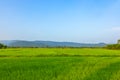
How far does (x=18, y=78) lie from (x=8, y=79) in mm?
330

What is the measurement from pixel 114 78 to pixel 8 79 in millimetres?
3159

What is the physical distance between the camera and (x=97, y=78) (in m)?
7.16

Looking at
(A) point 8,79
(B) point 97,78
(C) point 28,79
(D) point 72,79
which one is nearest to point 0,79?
(A) point 8,79

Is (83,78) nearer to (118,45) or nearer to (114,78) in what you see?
(114,78)

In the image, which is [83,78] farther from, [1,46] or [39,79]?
[1,46]

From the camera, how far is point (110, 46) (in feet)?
178

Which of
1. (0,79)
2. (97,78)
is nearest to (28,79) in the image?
(0,79)

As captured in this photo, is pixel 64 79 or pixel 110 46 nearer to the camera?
pixel 64 79

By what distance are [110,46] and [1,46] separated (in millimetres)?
24858

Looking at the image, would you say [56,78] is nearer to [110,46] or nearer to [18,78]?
[18,78]

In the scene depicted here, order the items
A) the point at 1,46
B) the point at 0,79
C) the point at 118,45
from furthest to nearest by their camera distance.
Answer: the point at 1,46 → the point at 118,45 → the point at 0,79

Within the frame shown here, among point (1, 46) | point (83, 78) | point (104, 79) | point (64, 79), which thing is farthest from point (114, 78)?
point (1, 46)

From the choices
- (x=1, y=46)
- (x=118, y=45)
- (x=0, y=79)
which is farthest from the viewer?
(x=1, y=46)

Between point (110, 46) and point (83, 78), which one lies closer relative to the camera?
point (83, 78)
